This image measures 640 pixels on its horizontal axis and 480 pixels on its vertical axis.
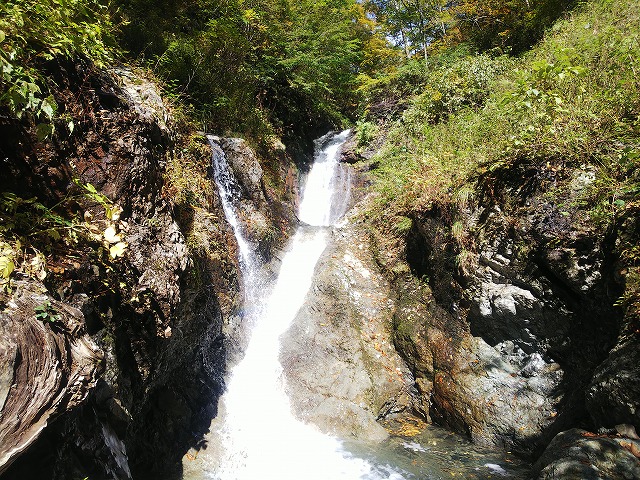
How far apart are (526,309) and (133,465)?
21.2ft

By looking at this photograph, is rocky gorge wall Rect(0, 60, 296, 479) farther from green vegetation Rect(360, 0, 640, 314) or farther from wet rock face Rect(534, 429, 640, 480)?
green vegetation Rect(360, 0, 640, 314)

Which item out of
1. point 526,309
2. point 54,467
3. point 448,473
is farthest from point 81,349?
point 526,309

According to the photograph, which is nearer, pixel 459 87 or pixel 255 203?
pixel 255 203

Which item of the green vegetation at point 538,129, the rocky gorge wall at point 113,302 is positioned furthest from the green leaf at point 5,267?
the green vegetation at point 538,129

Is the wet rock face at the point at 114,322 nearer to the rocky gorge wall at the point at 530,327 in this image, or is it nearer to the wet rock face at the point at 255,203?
the wet rock face at the point at 255,203

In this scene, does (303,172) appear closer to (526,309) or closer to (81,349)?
(526,309)

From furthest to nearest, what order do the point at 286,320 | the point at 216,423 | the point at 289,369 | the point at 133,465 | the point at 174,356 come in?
the point at 286,320 → the point at 289,369 → the point at 216,423 → the point at 174,356 → the point at 133,465

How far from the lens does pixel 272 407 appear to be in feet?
22.9

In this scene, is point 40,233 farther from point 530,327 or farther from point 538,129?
point 538,129

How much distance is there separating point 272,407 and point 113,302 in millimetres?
4170

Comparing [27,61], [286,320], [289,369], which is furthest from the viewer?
[286,320]

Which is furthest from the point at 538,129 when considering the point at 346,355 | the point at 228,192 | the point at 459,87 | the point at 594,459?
the point at 228,192

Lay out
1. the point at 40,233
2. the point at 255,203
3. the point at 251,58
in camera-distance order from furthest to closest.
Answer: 1. the point at 251,58
2. the point at 255,203
3. the point at 40,233

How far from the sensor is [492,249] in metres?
6.41
